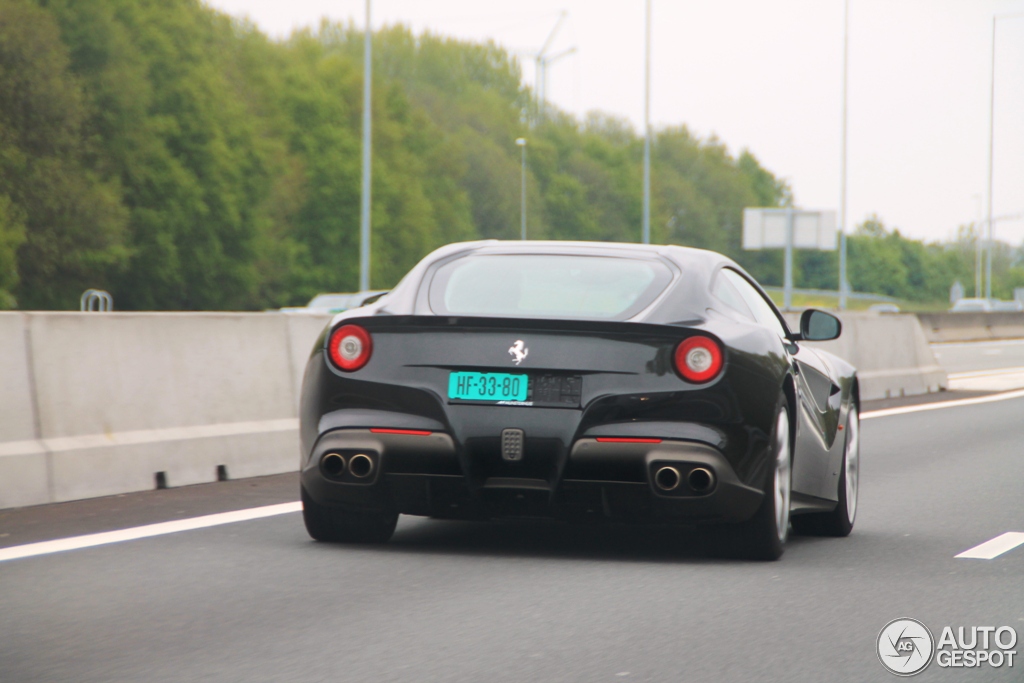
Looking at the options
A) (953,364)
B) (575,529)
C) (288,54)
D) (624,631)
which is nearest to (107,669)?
(624,631)

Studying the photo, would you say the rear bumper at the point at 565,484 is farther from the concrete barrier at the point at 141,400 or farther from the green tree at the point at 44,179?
the green tree at the point at 44,179

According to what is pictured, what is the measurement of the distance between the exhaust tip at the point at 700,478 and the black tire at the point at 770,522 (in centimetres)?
32

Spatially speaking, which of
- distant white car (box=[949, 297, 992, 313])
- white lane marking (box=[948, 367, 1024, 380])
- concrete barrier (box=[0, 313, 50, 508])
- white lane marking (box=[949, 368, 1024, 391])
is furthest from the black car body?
distant white car (box=[949, 297, 992, 313])

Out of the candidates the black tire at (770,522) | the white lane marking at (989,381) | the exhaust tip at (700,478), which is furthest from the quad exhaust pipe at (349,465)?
the white lane marking at (989,381)

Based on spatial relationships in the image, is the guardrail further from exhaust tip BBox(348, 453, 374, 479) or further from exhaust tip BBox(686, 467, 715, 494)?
exhaust tip BBox(686, 467, 715, 494)

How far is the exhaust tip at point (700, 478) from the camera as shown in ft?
20.5

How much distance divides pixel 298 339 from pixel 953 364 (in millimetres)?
22446

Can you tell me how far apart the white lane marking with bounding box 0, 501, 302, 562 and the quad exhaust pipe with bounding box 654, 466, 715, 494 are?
2377 mm

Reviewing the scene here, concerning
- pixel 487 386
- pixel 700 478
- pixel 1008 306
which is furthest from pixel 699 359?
pixel 1008 306

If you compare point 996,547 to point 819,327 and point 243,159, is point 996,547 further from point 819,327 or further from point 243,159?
point 243,159

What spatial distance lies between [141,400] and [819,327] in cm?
377

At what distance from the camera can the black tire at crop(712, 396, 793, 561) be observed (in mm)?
6520

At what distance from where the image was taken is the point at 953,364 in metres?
30.8
